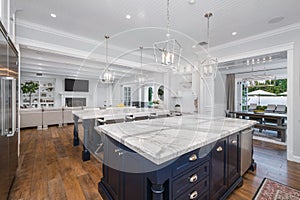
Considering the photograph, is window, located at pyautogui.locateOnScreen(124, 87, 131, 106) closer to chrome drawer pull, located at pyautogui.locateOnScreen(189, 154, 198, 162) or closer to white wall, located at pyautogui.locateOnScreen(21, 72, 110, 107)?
white wall, located at pyautogui.locateOnScreen(21, 72, 110, 107)

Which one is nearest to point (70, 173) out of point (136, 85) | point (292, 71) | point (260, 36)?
point (292, 71)

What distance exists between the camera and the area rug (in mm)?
1807

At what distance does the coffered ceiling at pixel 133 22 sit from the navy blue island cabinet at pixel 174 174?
227 centimetres

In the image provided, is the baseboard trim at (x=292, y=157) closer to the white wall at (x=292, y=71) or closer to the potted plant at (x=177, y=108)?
the white wall at (x=292, y=71)

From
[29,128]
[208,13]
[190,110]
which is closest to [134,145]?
[208,13]

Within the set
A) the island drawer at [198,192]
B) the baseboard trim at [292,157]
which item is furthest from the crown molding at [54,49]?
the baseboard trim at [292,157]

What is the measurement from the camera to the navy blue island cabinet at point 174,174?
1.06 m

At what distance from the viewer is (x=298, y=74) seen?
2.93 metres

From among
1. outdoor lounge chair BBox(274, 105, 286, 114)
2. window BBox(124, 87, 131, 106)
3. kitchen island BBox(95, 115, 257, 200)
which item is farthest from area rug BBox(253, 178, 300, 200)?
window BBox(124, 87, 131, 106)

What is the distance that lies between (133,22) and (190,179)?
3066 millimetres

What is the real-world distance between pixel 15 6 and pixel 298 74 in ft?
18.2

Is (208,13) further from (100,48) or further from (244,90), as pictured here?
(244,90)

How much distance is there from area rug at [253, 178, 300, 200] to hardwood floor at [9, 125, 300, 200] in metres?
0.08

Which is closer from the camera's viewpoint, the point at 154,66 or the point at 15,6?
the point at 15,6
